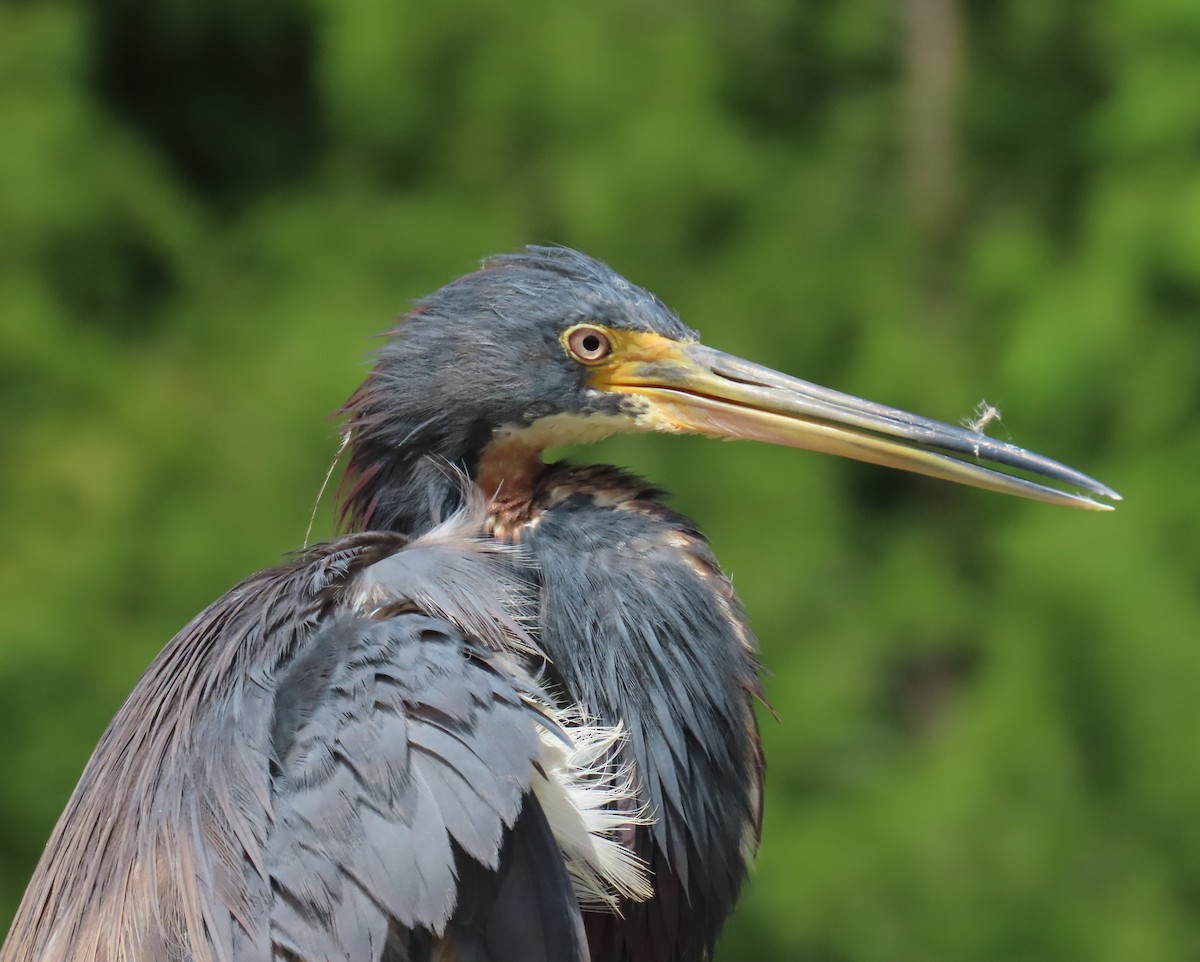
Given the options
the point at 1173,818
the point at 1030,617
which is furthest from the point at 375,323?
the point at 1173,818

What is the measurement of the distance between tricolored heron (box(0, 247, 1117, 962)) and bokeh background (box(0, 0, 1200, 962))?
230 centimetres

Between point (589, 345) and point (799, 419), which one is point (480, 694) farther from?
point (799, 419)

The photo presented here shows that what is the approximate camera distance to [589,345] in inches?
98.3

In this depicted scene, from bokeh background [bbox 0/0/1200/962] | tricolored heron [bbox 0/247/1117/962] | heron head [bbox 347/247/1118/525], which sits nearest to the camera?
tricolored heron [bbox 0/247/1117/962]

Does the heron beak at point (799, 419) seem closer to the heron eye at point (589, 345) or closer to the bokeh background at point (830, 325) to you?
the heron eye at point (589, 345)

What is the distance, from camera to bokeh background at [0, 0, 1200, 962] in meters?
4.81

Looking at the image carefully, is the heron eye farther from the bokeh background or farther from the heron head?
the bokeh background

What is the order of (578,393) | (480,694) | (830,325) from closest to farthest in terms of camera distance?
(480,694)
(578,393)
(830,325)

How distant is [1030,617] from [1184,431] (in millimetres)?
805

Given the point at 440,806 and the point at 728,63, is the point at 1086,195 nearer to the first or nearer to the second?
the point at 728,63

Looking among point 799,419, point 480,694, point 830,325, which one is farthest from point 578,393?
point 830,325

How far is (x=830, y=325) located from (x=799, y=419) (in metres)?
3.03

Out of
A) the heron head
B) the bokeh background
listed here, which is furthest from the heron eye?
the bokeh background

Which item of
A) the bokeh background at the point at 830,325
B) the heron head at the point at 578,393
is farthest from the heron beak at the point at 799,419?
the bokeh background at the point at 830,325
